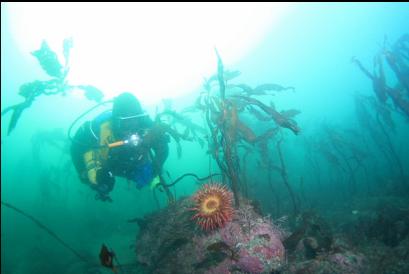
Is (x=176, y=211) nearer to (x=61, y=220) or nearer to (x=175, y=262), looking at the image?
(x=175, y=262)

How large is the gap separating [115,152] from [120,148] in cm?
13

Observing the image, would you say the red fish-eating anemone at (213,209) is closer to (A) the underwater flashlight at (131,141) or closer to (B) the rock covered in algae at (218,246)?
(B) the rock covered in algae at (218,246)

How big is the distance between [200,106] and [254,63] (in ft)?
239

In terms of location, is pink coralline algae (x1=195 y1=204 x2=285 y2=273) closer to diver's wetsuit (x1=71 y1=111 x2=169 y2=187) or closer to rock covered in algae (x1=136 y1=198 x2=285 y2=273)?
rock covered in algae (x1=136 y1=198 x2=285 y2=273)

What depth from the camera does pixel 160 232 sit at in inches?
171

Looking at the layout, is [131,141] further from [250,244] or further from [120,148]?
[250,244]

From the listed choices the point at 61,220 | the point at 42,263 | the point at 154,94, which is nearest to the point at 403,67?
the point at 42,263

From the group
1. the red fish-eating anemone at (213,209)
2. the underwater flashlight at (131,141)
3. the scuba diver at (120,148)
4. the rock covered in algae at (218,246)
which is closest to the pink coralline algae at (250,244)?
the rock covered in algae at (218,246)

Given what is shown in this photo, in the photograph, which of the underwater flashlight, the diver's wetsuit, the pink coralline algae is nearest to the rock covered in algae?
the pink coralline algae

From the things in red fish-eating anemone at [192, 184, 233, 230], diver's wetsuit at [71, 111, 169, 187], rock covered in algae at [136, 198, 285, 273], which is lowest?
rock covered in algae at [136, 198, 285, 273]

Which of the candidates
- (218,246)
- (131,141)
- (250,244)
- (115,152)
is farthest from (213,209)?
(115,152)

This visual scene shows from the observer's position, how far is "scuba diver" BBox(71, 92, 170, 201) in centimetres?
557

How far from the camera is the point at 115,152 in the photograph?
18.2ft

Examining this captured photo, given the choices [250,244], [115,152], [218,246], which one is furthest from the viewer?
[115,152]
